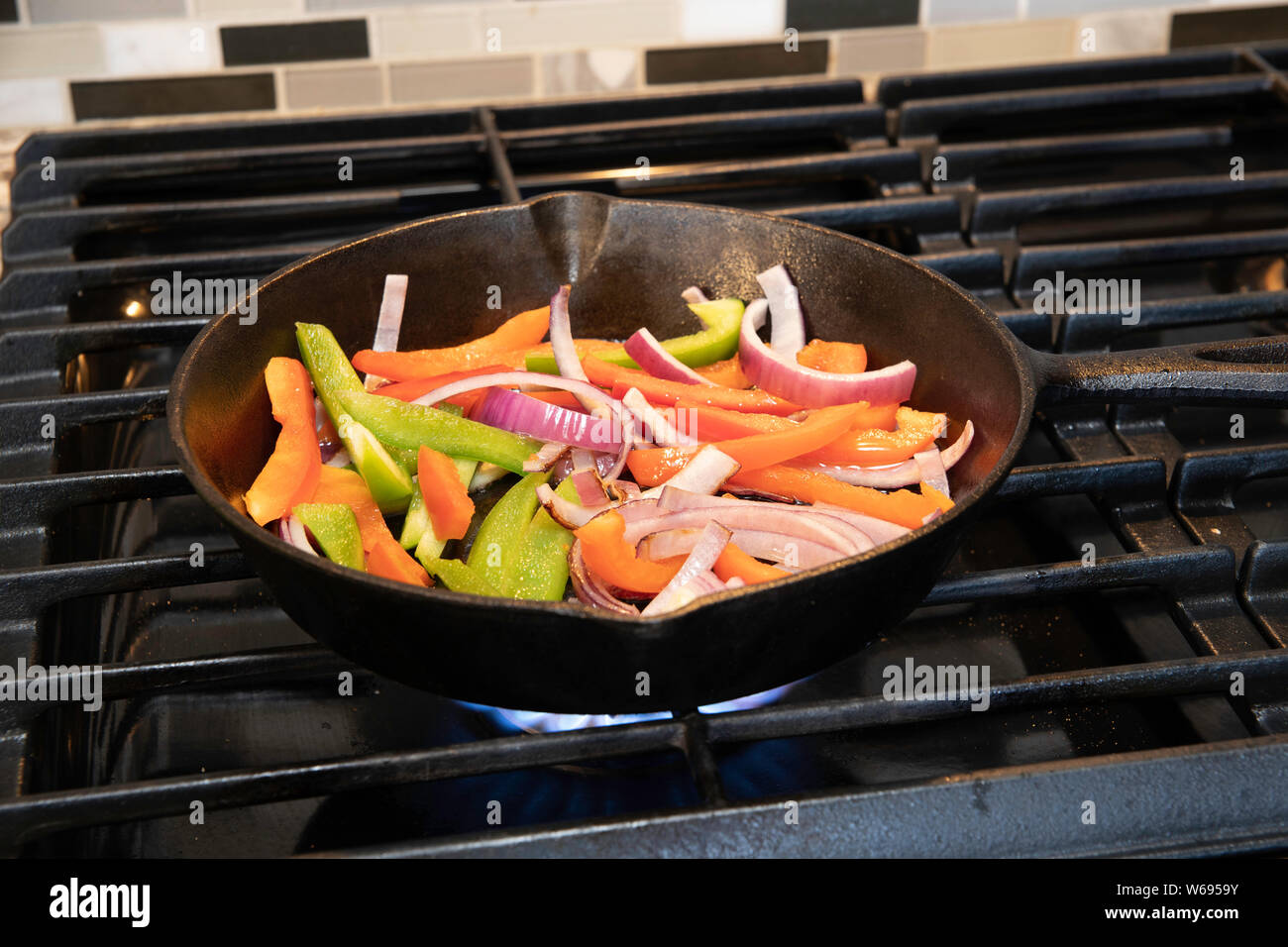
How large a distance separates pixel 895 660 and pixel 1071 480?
0.74 ft

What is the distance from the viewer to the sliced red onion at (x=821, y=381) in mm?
1098

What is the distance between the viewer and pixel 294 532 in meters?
0.94

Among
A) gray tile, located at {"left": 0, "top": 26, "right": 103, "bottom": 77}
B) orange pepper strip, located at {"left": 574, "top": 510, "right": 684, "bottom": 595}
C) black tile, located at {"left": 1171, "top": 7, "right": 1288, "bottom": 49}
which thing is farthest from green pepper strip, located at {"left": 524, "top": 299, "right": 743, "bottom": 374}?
black tile, located at {"left": 1171, "top": 7, "right": 1288, "bottom": 49}

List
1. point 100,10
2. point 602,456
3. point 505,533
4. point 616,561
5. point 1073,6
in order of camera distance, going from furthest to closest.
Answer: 1. point 1073,6
2. point 100,10
3. point 602,456
4. point 505,533
5. point 616,561

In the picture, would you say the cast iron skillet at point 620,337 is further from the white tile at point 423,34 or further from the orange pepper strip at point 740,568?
the white tile at point 423,34

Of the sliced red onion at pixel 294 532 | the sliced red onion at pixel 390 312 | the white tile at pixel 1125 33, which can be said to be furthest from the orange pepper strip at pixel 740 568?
the white tile at pixel 1125 33

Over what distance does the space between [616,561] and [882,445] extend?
32cm

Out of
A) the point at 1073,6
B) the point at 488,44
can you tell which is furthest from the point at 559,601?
the point at 1073,6

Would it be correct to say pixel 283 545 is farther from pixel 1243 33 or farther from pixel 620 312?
pixel 1243 33

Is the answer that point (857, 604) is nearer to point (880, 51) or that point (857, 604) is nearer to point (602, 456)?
point (602, 456)

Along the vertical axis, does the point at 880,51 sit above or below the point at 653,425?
above

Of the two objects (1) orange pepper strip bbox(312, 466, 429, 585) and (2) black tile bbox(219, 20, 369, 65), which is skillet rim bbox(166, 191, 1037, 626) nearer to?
(1) orange pepper strip bbox(312, 466, 429, 585)

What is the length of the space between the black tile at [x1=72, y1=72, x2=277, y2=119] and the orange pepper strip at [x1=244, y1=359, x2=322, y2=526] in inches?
27.6
